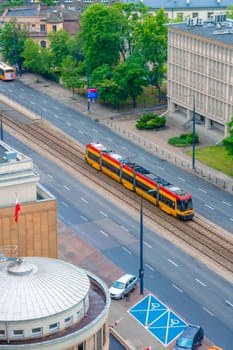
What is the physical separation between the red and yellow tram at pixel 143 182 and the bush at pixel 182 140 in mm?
14822

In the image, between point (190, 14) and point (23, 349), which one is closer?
point (23, 349)

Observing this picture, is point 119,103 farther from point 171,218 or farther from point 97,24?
point 171,218

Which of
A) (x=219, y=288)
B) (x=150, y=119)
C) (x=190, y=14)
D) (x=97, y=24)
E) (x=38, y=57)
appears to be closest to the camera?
(x=219, y=288)

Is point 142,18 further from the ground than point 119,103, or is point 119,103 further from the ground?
point 142,18

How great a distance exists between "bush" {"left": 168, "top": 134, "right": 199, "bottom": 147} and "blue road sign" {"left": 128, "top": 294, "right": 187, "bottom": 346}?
1926 inches

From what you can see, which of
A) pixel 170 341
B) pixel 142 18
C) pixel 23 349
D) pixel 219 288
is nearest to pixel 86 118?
pixel 142 18

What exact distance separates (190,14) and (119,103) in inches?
1724

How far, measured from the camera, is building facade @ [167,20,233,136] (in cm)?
12588

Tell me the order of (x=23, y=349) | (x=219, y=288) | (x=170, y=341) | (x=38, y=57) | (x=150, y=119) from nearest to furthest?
(x=23, y=349)
(x=170, y=341)
(x=219, y=288)
(x=150, y=119)
(x=38, y=57)

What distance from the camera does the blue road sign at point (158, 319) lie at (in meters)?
74.4

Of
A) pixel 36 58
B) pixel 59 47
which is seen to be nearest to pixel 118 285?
pixel 59 47

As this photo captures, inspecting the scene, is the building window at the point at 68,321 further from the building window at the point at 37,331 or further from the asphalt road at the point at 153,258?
the asphalt road at the point at 153,258

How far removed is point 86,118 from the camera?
143 metres

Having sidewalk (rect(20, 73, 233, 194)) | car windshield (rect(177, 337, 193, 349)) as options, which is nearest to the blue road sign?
car windshield (rect(177, 337, 193, 349))
